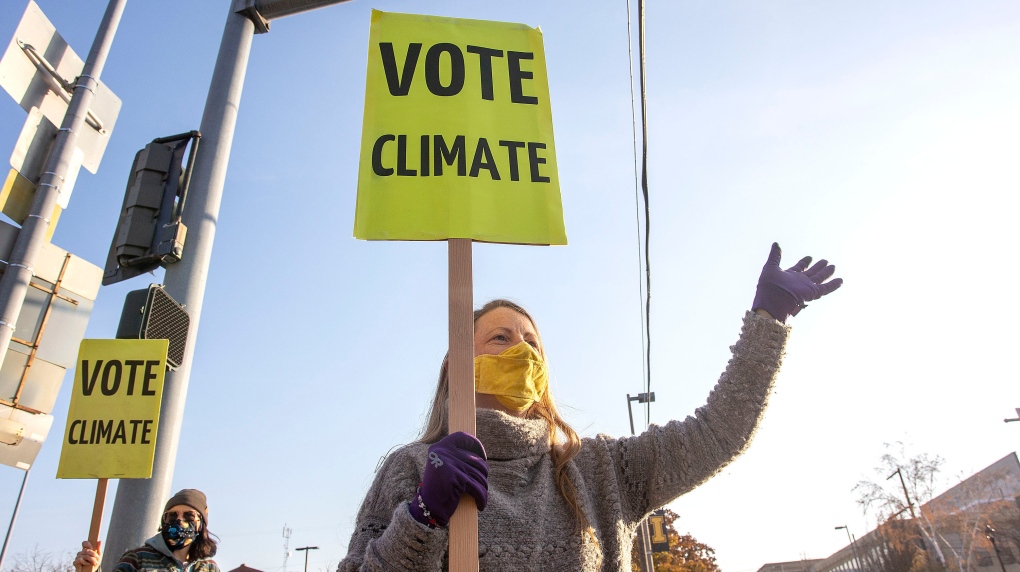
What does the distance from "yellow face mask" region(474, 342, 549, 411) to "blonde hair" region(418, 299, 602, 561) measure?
92mm

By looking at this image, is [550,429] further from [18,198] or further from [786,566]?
[786,566]

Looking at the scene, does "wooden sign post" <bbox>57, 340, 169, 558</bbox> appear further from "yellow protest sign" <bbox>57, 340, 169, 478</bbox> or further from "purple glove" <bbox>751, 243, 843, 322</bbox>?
"purple glove" <bbox>751, 243, 843, 322</bbox>

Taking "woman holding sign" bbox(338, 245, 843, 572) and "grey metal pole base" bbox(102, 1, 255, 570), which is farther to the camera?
"grey metal pole base" bbox(102, 1, 255, 570)

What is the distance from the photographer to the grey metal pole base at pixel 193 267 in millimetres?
3277

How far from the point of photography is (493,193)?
7.06 ft

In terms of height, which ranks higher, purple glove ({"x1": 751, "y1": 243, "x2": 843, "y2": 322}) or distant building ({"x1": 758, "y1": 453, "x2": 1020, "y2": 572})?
distant building ({"x1": 758, "y1": 453, "x2": 1020, "y2": 572})

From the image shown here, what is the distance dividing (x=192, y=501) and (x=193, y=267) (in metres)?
1.26

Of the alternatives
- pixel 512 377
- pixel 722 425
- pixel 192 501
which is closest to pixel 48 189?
pixel 192 501

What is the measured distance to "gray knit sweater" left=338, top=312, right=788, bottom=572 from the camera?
2.08 meters

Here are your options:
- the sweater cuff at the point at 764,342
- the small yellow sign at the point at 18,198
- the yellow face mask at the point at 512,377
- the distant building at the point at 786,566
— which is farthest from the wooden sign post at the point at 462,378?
the distant building at the point at 786,566

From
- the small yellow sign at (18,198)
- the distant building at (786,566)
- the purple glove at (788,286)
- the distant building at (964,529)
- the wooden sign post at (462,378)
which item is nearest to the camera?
the wooden sign post at (462,378)

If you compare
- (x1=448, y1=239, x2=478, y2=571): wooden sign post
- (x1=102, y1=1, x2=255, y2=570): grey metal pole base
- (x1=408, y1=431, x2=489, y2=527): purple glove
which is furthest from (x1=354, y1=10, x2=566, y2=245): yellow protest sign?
(x1=102, y1=1, x2=255, y2=570): grey metal pole base

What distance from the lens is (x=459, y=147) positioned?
221 cm

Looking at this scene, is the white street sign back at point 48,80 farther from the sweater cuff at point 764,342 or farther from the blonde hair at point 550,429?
the sweater cuff at point 764,342
